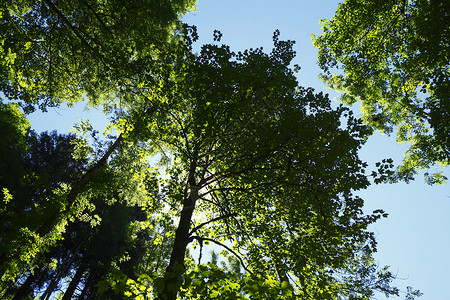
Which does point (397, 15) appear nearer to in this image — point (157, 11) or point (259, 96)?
point (259, 96)

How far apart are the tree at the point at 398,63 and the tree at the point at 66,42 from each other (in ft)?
29.4

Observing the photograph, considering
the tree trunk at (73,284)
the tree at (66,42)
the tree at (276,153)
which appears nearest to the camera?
the tree at (276,153)

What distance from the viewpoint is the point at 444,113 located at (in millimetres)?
8148

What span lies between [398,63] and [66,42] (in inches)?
625

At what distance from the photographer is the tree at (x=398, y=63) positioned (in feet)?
25.1

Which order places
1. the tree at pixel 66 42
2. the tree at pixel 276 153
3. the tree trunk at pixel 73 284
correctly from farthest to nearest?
the tree trunk at pixel 73 284
the tree at pixel 66 42
the tree at pixel 276 153

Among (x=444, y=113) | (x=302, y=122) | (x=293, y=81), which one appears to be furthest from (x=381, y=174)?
(x=444, y=113)

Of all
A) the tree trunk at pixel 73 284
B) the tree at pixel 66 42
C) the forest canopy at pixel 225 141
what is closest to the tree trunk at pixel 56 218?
A: the forest canopy at pixel 225 141

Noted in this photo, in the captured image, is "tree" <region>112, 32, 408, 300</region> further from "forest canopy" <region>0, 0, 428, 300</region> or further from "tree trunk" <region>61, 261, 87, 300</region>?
"tree trunk" <region>61, 261, 87, 300</region>

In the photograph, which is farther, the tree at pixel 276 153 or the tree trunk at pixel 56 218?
the tree trunk at pixel 56 218

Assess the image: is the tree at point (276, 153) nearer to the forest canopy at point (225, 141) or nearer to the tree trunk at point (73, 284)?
the forest canopy at point (225, 141)

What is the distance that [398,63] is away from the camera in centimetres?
→ 1171

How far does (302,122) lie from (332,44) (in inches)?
330

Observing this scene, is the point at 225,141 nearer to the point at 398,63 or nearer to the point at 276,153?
the point at 276,153
